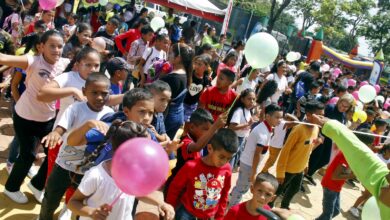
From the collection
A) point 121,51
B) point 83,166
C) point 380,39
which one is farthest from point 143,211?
point 380,39

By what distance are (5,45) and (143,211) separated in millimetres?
2719

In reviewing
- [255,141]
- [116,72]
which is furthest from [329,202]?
[116,72]

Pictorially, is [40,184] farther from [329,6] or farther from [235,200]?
[329,6]

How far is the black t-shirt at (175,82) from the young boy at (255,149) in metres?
0.95

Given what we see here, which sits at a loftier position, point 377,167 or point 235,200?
point 377,167

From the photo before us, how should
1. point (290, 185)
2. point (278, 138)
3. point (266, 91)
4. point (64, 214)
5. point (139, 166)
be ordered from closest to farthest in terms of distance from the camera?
1. point (139, 166)
2. point (64, 214)
3. point (290, 185)
4. point (278, 138)
5. point (266, 91)

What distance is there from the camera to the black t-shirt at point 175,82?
4062 millimetres

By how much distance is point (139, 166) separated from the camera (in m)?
1.56

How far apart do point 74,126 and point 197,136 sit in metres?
1.16

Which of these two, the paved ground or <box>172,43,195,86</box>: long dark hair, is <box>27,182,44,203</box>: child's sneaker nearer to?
the paved ground

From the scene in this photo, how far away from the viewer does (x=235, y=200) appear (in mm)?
4082

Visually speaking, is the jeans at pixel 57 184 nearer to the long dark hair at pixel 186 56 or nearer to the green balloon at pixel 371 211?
the long dark hair at pixel 186 56

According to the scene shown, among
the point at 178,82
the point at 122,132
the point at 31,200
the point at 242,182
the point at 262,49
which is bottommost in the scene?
the point at 31,200

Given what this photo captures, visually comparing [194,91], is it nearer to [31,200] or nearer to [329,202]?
[329,202]
